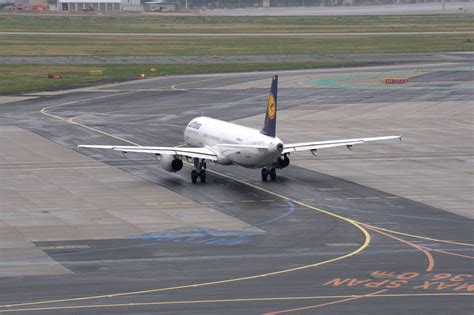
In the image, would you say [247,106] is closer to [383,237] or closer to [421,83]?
[421,83]

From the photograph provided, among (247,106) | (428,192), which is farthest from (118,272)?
(247,106)

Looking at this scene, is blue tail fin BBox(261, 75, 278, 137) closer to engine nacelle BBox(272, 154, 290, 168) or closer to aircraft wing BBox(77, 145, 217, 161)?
engine nacelle BBox(272, 154, 290, 168)

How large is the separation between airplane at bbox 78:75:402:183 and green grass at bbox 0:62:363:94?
208 feet

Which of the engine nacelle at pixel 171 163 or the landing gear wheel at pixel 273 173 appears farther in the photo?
the engine nacelle at pixel 171 163

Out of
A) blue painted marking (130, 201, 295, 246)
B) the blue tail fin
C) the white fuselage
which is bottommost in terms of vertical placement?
blue painted marking (130, 201, 295, 246)

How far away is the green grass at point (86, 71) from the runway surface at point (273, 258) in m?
56.2

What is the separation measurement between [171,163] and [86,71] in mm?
87031

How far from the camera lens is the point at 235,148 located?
73875 mm

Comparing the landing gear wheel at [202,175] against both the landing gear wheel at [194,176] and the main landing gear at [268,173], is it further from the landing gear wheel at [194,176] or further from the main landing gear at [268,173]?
the main landing gear at [268,173]

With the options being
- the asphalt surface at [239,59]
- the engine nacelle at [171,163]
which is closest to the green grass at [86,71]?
the asphalt surface at [239,59]

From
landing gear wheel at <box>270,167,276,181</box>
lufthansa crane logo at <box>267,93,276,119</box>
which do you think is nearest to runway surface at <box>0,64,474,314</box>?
landing gear wheel at <box>270,167,276,181</box>

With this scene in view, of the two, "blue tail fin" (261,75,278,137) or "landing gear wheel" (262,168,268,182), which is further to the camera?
"landing gear wheel" (262,168,268,182)

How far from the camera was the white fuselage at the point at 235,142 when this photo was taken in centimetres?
7098

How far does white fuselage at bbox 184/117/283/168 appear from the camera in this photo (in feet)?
233
